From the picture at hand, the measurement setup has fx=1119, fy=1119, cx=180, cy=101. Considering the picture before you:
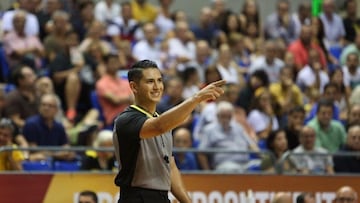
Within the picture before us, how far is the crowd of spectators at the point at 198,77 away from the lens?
45.2 feet

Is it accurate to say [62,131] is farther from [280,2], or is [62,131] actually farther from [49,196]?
[280,2]

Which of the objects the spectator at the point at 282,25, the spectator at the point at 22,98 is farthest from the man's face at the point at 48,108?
the spectator at the point at 282,25

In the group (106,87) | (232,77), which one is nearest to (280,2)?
(232,77)

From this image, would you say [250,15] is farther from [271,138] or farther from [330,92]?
[271,138]

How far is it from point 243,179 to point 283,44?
6.86m

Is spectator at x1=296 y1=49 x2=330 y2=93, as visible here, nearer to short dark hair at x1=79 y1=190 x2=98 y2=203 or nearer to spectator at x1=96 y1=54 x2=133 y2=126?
spectator at x1=96 y1=54 x2=133 y2=126

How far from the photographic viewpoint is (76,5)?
18609 millimetres

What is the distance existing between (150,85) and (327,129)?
738cm

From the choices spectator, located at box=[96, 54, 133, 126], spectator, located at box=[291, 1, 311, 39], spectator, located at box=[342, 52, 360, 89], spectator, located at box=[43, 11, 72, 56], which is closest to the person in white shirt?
spectator, located at box=[43, 11, 72, 56]

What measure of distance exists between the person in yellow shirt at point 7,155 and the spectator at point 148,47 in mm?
5234

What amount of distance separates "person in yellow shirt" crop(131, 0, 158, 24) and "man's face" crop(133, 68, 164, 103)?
1145cm

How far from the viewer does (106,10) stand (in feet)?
62.7

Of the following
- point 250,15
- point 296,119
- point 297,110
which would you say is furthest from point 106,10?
point 296,119

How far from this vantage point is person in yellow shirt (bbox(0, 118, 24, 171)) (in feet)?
39.2
